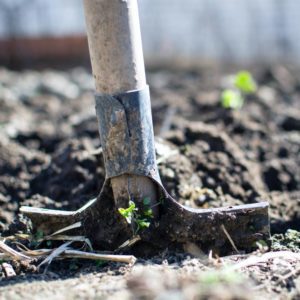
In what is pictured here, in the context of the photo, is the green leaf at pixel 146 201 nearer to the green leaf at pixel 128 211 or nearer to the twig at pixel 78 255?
the green leaf at pixel 128 211

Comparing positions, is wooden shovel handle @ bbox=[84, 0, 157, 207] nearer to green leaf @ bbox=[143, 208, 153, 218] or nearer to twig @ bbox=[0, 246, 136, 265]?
Result: green leaf @ bbox=[143, 208, 153, 218]

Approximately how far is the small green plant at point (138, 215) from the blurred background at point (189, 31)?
7596 mm

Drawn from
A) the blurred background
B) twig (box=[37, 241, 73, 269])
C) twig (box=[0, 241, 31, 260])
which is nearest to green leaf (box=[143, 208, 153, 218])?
twig (box=[37, 241, 73, 269])

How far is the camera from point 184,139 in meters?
3.58

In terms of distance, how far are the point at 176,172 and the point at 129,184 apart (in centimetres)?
56

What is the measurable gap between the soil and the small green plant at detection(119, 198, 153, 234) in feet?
0.44

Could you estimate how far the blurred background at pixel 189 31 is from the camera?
10008mm

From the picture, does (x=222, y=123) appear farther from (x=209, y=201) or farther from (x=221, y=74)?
(x=221, y=74)

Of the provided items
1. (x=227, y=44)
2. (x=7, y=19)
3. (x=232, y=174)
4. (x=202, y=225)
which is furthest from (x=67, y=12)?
(x=202, y=225)

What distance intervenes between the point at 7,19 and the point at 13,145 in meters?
6.82

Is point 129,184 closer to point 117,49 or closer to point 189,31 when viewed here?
point 117,49

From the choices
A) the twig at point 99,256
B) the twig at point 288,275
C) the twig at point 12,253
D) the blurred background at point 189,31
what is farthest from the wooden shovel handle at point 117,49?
the blurred background at point 189,31

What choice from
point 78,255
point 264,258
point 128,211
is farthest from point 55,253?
point 264,258

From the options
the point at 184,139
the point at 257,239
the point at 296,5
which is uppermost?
the point at 296,5
